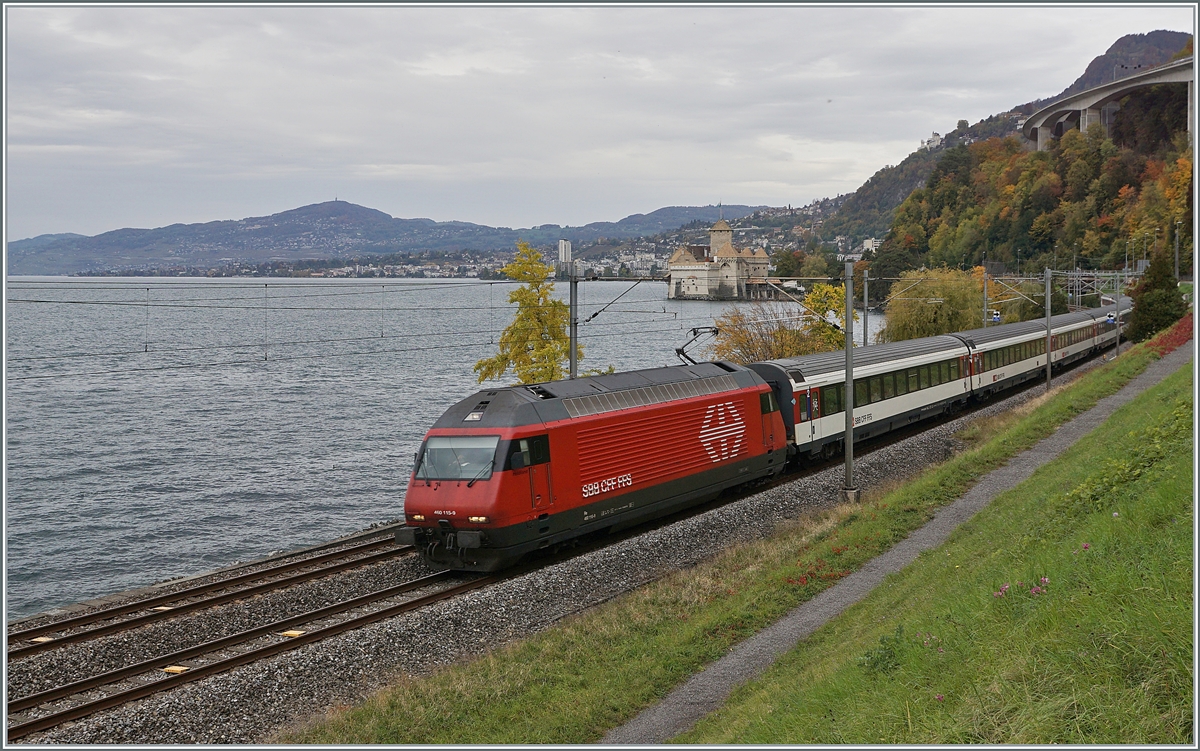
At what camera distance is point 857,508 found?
23.2 m

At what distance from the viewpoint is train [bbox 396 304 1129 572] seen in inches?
733

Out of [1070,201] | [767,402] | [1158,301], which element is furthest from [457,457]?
[1070,201]

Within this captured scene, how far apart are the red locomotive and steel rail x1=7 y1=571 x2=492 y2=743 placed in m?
1.15

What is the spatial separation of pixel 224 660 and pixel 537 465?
22.7 feet

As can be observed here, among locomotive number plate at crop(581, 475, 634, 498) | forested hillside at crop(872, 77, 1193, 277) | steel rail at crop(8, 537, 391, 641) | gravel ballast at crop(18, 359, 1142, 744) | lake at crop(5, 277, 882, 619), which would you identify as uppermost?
forested hillside at crop(872, 77, 1193, 277)

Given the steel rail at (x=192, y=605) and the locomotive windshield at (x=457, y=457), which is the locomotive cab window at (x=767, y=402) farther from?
the steel rail at (x=192, y=605)

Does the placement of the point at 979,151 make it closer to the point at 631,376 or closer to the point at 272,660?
the point at 631,376

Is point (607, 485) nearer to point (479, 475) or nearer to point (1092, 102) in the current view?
point (479, 475)

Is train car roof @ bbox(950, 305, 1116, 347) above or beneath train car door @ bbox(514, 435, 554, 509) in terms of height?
above

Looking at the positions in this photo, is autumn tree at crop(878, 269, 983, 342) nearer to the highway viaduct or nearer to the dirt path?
the dirt path

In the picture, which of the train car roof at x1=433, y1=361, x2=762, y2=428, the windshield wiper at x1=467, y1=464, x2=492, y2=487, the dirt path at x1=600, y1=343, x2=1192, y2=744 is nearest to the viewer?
the dirt path at x1=600, y1=343, x2=1192, y2=744

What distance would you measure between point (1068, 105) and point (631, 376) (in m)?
146

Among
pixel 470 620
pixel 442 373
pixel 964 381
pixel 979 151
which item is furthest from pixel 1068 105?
pixel 470 620

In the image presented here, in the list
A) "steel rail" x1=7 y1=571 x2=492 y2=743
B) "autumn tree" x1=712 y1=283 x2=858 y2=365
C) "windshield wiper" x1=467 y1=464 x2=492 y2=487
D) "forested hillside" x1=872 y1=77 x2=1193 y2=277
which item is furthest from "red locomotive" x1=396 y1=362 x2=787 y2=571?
"forested hillside" x1=872 y1=77 x2=1193 y2=277
